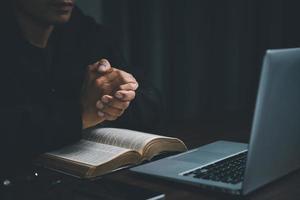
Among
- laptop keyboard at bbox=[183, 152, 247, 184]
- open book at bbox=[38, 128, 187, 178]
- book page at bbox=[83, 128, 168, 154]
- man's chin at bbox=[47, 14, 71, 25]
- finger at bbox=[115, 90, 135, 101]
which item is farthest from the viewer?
man's chin at bbox=[47, 14, 71, 25]

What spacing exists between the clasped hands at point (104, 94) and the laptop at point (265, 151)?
0.28m

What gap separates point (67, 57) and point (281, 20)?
1.71 meters

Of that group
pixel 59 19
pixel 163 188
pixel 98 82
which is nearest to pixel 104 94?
pixel 98 82

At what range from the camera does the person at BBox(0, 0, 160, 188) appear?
1.12 m

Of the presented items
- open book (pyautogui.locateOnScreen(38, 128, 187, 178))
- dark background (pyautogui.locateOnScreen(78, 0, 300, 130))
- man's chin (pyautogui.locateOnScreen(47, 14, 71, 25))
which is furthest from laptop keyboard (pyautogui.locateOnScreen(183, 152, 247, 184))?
dark background (pyautogui.locateOnScreen(78, 0, 300, 130))

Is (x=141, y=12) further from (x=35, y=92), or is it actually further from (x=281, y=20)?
(x=35, y=92)

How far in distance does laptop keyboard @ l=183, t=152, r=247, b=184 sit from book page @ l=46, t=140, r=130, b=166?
0.60 ft

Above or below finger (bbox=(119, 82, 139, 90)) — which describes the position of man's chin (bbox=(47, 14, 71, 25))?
above

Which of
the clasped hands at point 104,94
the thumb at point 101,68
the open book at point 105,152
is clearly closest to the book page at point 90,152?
the open book at point 105,152

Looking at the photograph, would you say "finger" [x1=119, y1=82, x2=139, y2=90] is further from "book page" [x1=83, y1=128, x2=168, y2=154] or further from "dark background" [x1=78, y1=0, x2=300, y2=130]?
"dark background" [x1=78, y1=0, x2=300, y2=130]

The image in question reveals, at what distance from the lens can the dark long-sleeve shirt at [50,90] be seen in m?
1.11

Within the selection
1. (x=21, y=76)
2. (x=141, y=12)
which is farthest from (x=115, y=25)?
(x=21, y=76)

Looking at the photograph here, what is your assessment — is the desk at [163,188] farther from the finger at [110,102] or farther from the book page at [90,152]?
the finger at [110,102]

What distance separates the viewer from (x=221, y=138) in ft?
4.24
